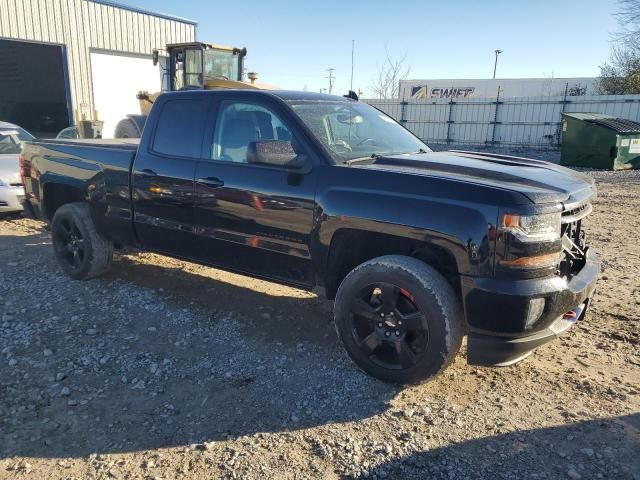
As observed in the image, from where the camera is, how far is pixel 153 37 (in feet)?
70.6

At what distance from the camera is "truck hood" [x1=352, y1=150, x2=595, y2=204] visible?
3.08 metres

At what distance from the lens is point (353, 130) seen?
164 inches

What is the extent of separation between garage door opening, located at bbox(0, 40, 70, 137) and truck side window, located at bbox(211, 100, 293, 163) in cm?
2571

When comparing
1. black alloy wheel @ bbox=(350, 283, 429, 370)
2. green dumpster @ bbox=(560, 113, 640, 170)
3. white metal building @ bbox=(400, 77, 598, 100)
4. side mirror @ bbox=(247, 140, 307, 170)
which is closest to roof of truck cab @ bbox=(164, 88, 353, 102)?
side mirror @ bbox=(247, 140, 307, 170)

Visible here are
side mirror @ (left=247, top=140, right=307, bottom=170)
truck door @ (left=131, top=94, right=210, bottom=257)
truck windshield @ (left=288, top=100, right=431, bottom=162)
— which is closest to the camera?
side mirror @ (left=247, top=140, right=307, bottom=170)

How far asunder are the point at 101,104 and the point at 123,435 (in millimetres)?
19733

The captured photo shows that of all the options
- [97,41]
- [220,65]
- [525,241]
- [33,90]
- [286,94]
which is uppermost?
[97,41]

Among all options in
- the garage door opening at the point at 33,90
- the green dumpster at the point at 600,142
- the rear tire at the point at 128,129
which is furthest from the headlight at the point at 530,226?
the garage door opening at the point at 33,90

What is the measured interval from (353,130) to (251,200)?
1.02m

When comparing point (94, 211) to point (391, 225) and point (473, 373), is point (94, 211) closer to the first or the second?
point (391, 225)

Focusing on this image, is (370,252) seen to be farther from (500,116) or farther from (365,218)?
(500,116)

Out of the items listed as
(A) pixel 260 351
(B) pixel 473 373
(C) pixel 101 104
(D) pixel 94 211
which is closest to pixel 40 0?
(C) pixel 101 104

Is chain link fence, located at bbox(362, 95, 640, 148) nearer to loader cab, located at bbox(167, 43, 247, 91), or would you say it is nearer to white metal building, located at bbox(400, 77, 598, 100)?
white metal building, located at bbox(400, 77, 598, 100)

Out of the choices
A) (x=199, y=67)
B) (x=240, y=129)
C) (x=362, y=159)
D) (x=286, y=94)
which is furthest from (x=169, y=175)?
(x=199, y=67)
